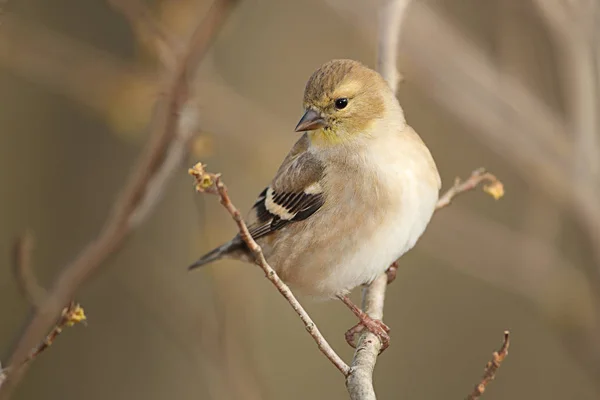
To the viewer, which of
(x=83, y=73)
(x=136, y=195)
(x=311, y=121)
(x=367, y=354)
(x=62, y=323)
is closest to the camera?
(x=136, y=195)

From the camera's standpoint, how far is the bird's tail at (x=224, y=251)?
3.81 m

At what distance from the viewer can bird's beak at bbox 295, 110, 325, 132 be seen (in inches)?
133

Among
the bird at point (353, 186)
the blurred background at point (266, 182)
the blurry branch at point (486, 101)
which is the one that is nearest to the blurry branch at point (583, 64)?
the blurred background at point (266, 182)

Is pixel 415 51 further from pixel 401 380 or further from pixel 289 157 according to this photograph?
pixel 401 380

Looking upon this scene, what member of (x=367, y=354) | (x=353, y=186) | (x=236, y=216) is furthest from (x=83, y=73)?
(x=236, y=216)

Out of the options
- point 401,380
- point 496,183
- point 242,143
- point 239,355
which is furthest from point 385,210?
point 401,380

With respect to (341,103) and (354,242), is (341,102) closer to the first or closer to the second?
(341,103)

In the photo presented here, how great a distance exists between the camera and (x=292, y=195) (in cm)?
373

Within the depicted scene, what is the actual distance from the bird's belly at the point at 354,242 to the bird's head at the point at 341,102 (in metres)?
0.33

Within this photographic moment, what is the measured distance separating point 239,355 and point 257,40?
3.67 meters

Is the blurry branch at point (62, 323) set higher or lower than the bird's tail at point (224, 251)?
lower

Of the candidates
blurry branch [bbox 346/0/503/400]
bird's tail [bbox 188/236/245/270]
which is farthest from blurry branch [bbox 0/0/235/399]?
bird's tail [bbox 188/236/245/270]

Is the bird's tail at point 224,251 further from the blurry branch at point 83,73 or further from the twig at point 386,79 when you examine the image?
the blurry branch at point 83,73

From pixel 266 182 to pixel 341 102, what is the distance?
2544mm
